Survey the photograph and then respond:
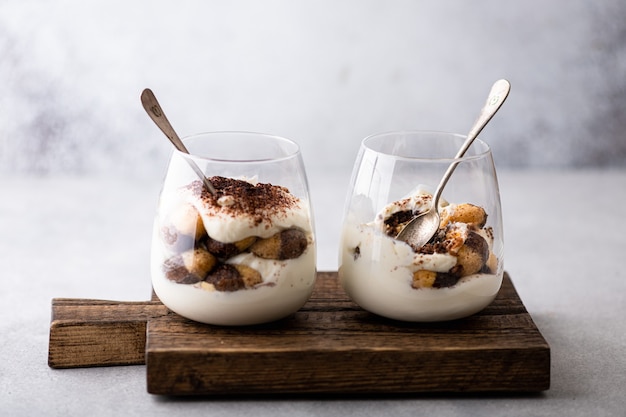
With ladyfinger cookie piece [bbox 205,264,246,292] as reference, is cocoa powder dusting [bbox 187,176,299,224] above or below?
above

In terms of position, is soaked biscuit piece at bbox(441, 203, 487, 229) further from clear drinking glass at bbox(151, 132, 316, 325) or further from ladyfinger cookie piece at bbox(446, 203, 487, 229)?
clear drinking glass at bbox(151, 132, 316, 325)

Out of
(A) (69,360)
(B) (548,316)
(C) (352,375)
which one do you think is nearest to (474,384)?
(C) (352,375)

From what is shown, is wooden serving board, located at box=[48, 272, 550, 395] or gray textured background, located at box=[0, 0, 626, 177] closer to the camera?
wooden serving board, located at box=[48, 272, 550, 395]

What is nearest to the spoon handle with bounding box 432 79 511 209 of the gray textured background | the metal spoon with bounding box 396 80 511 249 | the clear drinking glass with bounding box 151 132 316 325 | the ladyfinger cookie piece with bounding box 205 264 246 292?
the metal spoon with bounding box 396 80 511 249

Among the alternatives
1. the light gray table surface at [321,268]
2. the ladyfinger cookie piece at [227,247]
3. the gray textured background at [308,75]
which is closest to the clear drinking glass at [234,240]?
the ladyfinger cookie piece at [227,247]

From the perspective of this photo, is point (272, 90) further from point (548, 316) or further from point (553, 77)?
point (548, 316)

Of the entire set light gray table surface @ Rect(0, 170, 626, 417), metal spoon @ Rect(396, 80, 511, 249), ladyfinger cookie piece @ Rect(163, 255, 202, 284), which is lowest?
light gray table surface @ Rect(0, 170, 626, 417)

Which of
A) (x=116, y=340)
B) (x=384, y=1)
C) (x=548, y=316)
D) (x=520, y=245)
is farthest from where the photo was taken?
(x=384, y=1)
